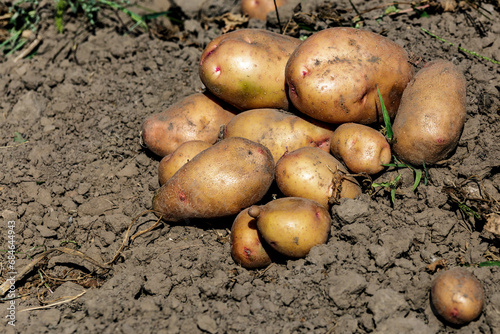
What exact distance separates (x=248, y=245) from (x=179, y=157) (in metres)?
0.83

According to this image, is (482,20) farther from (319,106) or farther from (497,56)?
(319,106)

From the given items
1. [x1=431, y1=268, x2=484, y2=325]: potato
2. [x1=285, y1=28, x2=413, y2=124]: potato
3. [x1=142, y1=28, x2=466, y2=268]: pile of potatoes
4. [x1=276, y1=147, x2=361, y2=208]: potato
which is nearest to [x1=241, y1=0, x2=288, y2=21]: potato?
[x1=142, y1=28, x2=466, y2=268]: pile of potatoes

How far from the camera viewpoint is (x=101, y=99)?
13.2 ft

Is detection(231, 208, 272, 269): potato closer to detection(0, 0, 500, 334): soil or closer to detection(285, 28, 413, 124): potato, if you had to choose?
detection(0, 0, 500, 334): soil

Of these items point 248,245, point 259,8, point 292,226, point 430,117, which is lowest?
point 248,245

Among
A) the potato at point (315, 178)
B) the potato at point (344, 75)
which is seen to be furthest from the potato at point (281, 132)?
the potato at point (315, 178)

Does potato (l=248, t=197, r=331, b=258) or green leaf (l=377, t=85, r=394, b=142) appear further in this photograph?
green leaf (l=377, t=85, r=394, b=142)

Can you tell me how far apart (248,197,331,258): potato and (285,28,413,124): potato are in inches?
28.4

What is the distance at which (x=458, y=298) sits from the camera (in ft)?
7.47

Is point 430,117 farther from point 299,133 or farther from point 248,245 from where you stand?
point 248,245

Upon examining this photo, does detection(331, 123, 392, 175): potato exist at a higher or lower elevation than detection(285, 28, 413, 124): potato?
lower

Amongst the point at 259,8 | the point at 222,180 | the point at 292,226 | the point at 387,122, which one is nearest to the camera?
the point at 292,226

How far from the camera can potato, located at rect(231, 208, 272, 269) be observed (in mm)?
2766

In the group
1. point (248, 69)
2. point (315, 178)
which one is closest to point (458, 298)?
point (315, 178)
